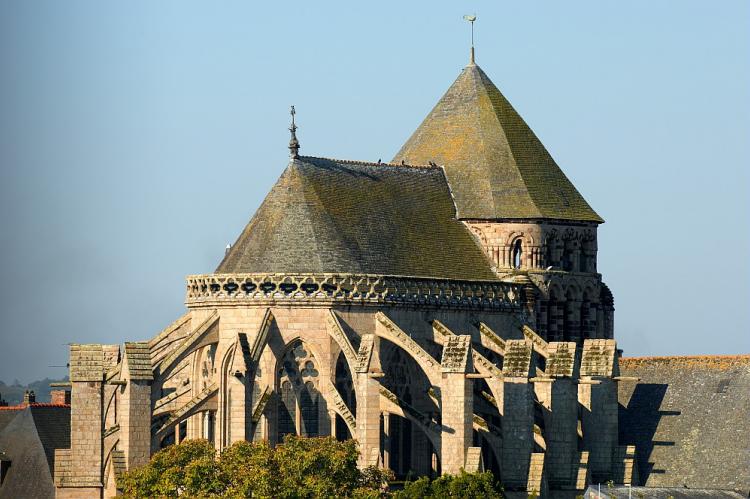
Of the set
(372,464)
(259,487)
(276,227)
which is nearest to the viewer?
(259,487)

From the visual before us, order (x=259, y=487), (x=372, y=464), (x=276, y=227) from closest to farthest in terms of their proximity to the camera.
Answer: (x=259, y=487), (x=372, y=464), (x=276, y=227)

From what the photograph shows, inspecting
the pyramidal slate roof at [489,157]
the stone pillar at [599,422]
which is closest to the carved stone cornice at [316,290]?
the stone pillar at [599,422]

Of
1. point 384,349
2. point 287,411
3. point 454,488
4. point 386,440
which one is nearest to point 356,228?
point 384,349

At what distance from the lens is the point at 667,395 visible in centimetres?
10350

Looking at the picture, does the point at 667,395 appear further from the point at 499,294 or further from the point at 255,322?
the point at 255,322

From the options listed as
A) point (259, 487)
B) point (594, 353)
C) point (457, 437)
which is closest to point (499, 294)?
point (594, 353)

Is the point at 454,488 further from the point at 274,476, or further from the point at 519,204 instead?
the point at 519,204

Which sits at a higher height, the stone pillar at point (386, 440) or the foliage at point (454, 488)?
the stone pillar at point (386, 440)

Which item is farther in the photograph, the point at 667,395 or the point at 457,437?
the point at 667,395

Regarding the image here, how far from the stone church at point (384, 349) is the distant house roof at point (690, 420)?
1.92 meters

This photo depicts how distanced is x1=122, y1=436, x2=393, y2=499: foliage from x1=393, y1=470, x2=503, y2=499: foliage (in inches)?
45.7

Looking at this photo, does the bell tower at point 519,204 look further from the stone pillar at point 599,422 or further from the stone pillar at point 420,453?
the stone pillar at point 420,453

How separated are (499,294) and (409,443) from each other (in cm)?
775

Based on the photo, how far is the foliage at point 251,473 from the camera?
86.7 meters
